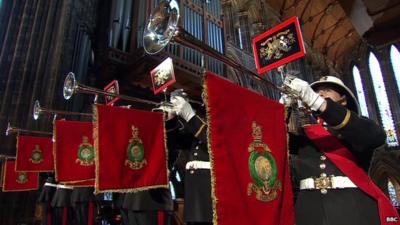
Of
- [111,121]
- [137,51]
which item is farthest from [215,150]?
[137,51]

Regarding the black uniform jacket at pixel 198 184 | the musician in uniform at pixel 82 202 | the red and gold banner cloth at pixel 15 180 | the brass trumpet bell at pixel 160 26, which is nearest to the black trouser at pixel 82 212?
the musician in uniform at pixel 82 202

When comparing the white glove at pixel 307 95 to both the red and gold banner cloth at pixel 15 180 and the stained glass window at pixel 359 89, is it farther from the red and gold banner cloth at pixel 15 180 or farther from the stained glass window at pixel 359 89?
the stained glass window at pixel 359 89

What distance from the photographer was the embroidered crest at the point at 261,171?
5.38ft

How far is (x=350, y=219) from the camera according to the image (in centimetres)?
152

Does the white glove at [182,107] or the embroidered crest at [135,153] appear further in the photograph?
the embroidered crest at [135,153]

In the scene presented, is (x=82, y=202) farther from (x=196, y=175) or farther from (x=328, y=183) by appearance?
(x=328, y=183)

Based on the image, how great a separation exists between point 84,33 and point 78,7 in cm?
69

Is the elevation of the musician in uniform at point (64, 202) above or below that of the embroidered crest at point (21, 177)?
below

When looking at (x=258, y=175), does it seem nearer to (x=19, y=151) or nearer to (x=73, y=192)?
(x=73, y=192)

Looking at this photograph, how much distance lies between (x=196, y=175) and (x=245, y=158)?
104 centimetres

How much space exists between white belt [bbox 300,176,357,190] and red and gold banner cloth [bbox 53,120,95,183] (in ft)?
10.2

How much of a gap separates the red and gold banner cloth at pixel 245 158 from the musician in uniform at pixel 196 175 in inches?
31.1

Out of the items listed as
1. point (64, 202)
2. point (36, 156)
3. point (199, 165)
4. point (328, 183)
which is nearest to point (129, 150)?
point (199, 165)

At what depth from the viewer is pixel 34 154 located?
→ 183 inches
